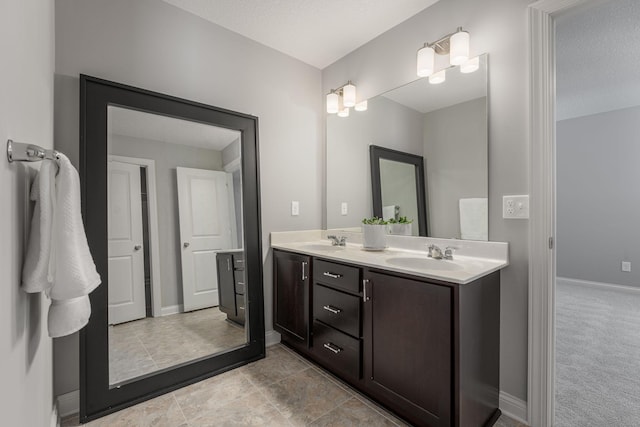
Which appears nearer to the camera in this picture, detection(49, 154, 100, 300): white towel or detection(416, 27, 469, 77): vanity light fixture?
detection(49, 154, 100, 300): white towel

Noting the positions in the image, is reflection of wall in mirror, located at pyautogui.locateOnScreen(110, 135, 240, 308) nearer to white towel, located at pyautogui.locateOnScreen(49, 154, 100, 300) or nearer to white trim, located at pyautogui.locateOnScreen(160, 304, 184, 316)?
white trim, located at pyautogui.locateOnScreen(160, 304, 184, 316)

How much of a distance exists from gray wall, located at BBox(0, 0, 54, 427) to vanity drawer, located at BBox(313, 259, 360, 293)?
136 cm

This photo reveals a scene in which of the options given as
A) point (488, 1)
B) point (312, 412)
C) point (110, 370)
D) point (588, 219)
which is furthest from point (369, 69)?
point (588, 219)

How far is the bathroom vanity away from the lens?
1.29 metres

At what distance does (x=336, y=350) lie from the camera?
6.04ft

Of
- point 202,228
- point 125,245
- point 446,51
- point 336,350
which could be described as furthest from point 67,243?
point 446,51

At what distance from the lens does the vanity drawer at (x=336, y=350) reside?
1.72 metres

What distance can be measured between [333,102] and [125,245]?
199cm

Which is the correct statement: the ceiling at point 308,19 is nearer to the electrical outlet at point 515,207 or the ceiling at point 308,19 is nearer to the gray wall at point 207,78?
the gray wall at point 207,78

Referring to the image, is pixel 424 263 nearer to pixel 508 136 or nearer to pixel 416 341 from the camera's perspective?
pixel 416 341

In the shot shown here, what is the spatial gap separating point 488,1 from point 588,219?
411 cm

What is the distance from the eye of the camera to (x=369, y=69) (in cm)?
243

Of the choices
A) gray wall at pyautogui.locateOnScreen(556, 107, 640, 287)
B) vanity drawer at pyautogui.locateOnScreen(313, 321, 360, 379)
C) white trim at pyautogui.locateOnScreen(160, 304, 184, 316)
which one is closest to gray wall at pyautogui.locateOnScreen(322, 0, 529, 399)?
vanity drawer at pyautogui.locateOnScreen(313, 321, 360, 379)

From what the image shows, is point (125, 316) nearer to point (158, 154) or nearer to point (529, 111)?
point (158, 154)
